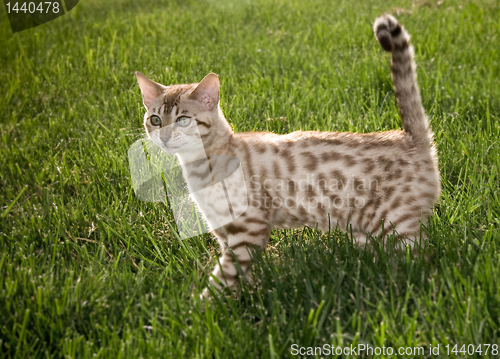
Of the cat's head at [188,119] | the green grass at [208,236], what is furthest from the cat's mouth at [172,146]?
the green grass at [208,236]

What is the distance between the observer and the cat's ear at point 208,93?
10.3 feet

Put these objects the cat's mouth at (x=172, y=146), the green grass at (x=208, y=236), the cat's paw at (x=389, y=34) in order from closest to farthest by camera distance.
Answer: the green grass at (x=208, y=236) → the cat's paw at (x=389, y=34) → the cat's mouth at (x=172, y=146)

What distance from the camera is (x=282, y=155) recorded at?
10.3 ft

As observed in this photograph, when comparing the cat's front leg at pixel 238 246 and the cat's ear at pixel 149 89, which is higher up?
the cat's ear at pixel 149 89

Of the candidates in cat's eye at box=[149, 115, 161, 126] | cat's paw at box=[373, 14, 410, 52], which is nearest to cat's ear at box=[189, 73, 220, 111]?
cat's eye at box=[149, 115, 161, 126]

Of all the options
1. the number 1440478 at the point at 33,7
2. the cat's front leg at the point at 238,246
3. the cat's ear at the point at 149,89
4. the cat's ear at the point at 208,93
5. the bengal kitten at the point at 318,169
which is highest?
the number 1440478 at the point at 33,7

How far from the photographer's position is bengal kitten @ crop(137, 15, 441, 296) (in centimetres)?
293

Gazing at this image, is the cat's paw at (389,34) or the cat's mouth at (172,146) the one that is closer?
the cat's paw at (389,34)

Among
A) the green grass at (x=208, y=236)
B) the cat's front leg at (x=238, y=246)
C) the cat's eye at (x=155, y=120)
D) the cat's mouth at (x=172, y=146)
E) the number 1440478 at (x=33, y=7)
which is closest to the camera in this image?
the green grass at (x=208, y=236)

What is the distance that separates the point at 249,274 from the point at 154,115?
4.09 ft

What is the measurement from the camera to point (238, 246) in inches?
116

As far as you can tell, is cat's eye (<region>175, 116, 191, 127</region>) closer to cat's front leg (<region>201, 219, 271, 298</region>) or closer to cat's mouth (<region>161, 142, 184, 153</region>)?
cat's mouth (<region>161, 142, 184, 153</region>)

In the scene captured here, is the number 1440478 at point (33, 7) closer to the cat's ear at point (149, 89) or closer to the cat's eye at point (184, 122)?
the cat's ear at point (149, 89)

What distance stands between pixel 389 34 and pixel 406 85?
35 centimetres
